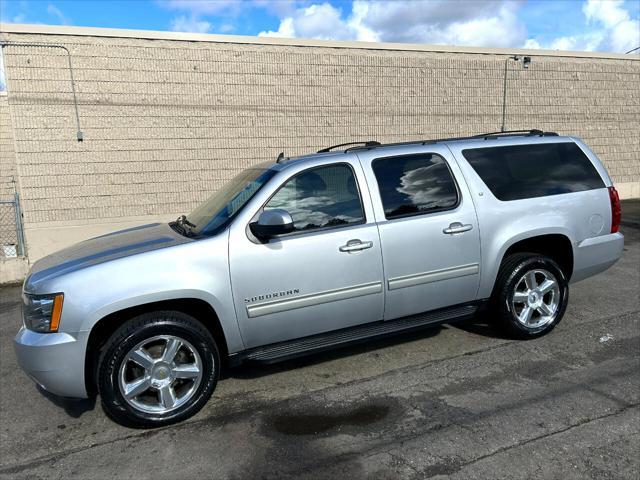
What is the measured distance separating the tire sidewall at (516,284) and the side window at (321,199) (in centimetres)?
159

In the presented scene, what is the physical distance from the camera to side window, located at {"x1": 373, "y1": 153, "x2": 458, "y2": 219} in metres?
4.03

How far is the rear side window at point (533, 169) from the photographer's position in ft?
14.6

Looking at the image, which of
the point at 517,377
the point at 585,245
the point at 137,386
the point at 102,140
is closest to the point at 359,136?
the point at 102,140

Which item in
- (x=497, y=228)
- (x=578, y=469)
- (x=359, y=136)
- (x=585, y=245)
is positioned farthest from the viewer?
(x=359, y=136)

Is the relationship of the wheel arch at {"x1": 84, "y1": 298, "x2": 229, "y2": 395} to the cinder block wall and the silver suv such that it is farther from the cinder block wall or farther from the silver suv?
the cinder block wall

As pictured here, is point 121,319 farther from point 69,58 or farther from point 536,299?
point 69,58

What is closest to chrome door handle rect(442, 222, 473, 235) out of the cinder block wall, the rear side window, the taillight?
the rear side window

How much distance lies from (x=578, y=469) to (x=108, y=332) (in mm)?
3068

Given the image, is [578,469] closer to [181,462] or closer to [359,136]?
[181,462]

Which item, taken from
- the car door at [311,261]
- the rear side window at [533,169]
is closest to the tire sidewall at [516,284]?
the rear side window at [533,169]

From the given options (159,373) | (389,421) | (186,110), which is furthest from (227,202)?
(186,110)

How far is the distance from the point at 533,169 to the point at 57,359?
13.9 feet

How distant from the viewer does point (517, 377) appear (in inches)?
154

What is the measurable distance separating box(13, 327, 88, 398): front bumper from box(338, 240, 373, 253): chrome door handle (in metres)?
1.88
